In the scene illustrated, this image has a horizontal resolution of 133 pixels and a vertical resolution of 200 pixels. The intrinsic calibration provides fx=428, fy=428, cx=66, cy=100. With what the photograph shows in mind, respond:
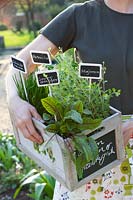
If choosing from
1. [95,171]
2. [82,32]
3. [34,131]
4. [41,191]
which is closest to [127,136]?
[95,171]

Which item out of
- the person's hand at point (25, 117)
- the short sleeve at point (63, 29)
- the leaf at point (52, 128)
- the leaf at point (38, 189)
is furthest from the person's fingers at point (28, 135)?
the leaf at point (38, 189)

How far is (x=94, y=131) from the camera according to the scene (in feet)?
3.91

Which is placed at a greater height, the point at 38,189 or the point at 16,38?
the point at 38,189

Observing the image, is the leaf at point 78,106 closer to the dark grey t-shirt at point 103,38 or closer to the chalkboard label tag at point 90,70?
the chalkboard label tag at point 90,70

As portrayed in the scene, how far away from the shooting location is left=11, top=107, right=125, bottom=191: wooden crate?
117 centimetres

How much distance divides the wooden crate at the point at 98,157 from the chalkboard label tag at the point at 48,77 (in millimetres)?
124

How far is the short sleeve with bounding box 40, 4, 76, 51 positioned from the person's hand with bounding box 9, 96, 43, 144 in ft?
0.93

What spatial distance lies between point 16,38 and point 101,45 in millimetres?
11668

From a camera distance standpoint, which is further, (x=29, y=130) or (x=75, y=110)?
(x=29, y=130)

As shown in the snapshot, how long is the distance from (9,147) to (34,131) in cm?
166

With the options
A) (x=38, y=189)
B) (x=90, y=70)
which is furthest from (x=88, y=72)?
(x=38, y=189)

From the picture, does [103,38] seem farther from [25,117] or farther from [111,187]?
[111,187]

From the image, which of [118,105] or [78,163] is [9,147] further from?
[78,163]

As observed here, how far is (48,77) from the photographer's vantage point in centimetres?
115
